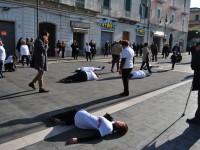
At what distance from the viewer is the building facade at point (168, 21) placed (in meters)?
35.3

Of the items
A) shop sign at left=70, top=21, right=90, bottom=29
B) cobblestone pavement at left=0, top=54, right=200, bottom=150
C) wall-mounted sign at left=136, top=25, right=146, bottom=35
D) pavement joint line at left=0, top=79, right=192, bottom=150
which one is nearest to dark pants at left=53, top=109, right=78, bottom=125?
pavement joint line at left=0, top=79, right=192, bottom=150

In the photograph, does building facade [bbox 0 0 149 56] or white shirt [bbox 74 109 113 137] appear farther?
building facade [bbox 0 0 149 56]

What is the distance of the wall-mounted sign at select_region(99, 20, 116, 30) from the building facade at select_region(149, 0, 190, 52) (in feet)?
33.2

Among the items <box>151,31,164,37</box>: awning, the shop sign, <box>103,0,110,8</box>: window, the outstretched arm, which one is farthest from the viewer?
<box>151,31,164,37</box>: awning

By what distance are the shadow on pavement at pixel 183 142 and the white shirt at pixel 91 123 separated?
760 millimetres

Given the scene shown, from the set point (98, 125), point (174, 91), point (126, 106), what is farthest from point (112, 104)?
point (174, 91)

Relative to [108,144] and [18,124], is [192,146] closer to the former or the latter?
[108,144]

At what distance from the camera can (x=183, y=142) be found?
4.25 meters

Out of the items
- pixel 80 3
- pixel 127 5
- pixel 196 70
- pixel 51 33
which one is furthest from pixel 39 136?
pixel 127 5

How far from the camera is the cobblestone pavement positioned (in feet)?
13.5

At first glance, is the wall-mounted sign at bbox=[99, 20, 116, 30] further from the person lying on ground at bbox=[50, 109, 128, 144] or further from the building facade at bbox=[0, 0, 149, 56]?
the person lying on ground at bbox=[50, 109, 128, 144]

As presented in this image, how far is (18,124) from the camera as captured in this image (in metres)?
4.66

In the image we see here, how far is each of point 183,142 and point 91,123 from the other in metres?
1.73

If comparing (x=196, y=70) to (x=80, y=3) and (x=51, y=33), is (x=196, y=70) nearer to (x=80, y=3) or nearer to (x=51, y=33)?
(x=51, y=33)
